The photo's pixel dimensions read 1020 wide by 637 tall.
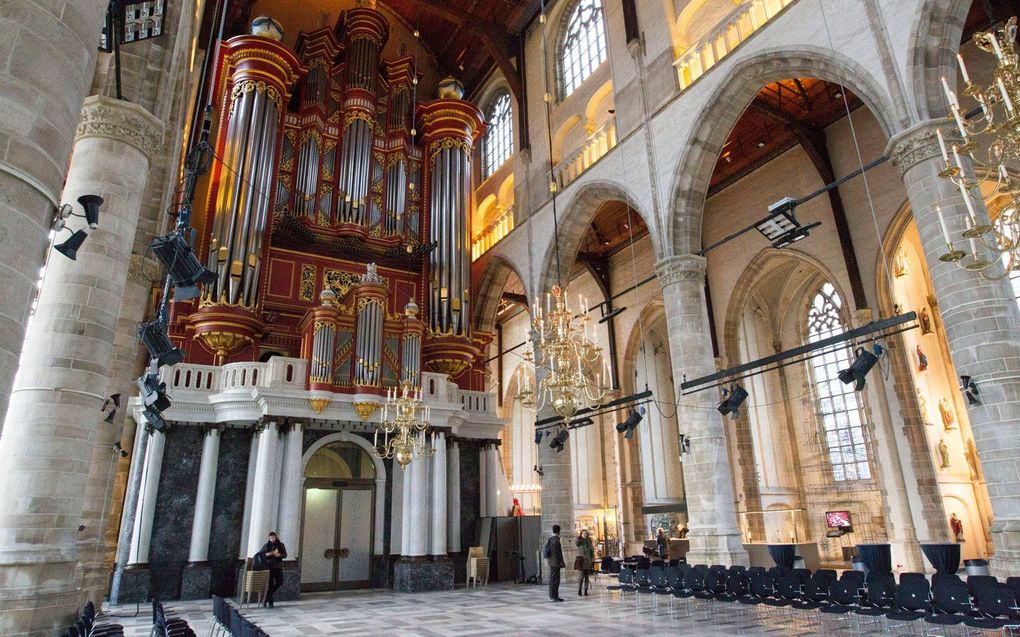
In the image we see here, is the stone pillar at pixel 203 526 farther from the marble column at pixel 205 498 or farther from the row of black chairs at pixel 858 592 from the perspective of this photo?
the row of black chairs at pixel 858 592

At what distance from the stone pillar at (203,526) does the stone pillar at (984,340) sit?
11.6 m

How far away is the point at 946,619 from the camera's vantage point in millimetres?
5137

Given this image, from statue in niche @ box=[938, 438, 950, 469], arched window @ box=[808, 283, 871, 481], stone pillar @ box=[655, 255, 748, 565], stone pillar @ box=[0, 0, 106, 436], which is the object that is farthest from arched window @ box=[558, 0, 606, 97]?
stone pillar @ box=[0, 0, 106, 436]

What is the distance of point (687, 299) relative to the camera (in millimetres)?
11047

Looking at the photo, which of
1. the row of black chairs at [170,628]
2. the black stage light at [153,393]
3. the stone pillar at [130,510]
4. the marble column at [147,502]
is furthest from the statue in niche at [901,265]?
the stone pillar at [130,510]

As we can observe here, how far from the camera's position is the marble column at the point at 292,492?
1148cm

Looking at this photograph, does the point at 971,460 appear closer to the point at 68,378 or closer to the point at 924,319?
the point at 924,319

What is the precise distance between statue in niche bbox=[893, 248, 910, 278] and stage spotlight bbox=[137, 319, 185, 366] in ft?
44.6

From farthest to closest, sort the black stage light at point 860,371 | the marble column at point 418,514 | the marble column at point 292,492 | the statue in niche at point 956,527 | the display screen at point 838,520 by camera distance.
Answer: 1. the display screen at point 838,520
2. the statue in niche at point 956,527
3. the marble column at point 418,514
4. the marble column at point 292,492
5. the black stage light at point 860,371

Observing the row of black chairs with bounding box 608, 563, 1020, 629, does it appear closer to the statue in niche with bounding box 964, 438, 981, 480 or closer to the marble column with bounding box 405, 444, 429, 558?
the marble column with bounding box 405, 444, 429, 558

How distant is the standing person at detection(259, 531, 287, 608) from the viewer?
1007 cm

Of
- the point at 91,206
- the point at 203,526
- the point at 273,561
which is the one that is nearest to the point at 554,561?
the point at 273,561

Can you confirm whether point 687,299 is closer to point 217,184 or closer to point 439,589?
point 439,589

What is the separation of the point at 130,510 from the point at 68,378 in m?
7.16
